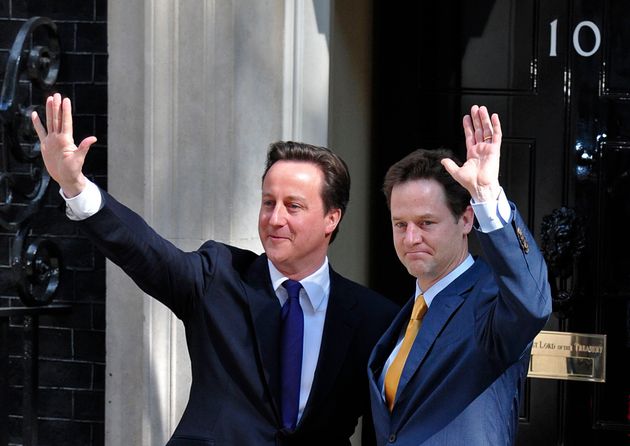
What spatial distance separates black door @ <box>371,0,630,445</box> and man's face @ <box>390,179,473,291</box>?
74.6 inches

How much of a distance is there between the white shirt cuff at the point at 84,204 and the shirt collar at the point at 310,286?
62 centimetres

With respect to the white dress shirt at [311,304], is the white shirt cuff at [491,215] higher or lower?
higher

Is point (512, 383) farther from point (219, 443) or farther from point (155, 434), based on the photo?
point (155, 434)

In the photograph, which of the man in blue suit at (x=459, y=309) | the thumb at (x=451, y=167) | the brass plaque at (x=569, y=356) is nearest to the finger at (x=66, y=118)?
the man in blue suit at (x=459, y=309)

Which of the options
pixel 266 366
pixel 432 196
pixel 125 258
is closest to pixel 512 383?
pixel 432 196

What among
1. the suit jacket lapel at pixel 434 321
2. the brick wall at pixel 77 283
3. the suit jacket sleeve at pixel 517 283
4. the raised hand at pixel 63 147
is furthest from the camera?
the brick wall at pixel 77 283

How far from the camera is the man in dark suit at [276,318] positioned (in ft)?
11.2

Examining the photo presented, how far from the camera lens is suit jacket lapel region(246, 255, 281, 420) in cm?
345

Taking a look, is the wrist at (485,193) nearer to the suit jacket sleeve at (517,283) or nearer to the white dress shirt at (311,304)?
the suit jacket sleeve at (517,283)

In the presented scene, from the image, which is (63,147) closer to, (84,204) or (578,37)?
(84,204)

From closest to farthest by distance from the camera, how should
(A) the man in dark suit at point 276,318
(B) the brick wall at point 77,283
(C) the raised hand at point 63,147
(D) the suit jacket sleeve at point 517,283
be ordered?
1. (D) the suit jacket sleeve at point 517,283
2. (C) the raised hand at point 63,147
3. (A) the man in dark suit at point 276,318
4. (B) the brick wall at point 77,283

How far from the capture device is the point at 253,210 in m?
4.64

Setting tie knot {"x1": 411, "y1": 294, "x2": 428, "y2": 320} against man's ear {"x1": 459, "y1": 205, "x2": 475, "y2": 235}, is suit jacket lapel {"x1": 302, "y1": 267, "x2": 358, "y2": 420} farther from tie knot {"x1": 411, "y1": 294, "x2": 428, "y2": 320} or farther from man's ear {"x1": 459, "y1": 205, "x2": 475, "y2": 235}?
man's ear {"x1": 459, "y1": 205, "x2": 475, "y2": 235}

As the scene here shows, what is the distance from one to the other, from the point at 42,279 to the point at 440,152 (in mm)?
2101
